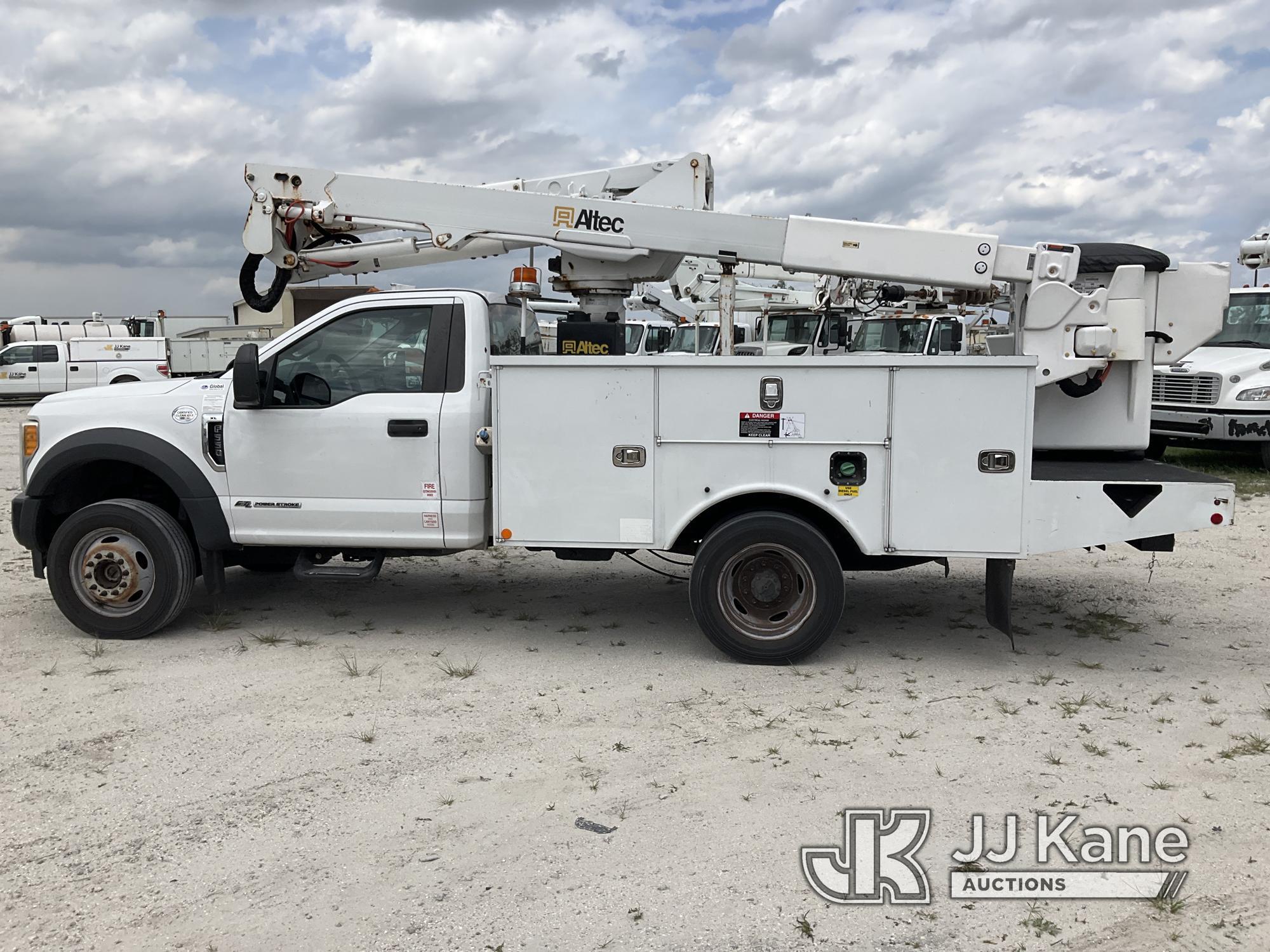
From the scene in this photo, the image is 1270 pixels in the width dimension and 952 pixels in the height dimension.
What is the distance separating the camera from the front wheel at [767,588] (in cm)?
600

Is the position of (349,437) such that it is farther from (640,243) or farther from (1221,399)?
(1221,399)

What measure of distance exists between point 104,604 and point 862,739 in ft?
15.1

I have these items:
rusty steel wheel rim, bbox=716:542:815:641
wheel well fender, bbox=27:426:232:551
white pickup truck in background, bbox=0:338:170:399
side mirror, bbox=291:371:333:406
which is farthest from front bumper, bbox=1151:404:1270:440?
white pickup truck in background, bbox=0:338:170:399

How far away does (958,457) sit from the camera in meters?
5.86

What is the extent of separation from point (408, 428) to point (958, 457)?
3.10 metres

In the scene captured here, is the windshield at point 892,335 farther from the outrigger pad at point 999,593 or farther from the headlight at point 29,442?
the headlight at point 29,442

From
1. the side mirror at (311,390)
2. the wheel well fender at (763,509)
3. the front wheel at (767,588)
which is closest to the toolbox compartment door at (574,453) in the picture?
the wheel well fender at (763,509)

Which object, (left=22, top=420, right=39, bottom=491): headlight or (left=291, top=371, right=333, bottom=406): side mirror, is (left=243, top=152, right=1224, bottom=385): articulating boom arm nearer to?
(left=291, top=371, right=333, bottom=406): side mirror

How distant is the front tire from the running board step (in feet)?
2.20

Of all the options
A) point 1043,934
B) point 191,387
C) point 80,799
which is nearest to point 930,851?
point 1043,934

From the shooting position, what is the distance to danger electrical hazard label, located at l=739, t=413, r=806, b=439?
5961 mm

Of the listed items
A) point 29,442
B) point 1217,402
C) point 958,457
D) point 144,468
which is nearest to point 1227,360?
point 1217,402

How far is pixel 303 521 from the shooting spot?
6.59 meters

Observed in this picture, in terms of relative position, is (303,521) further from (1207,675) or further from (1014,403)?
(1207,675)
